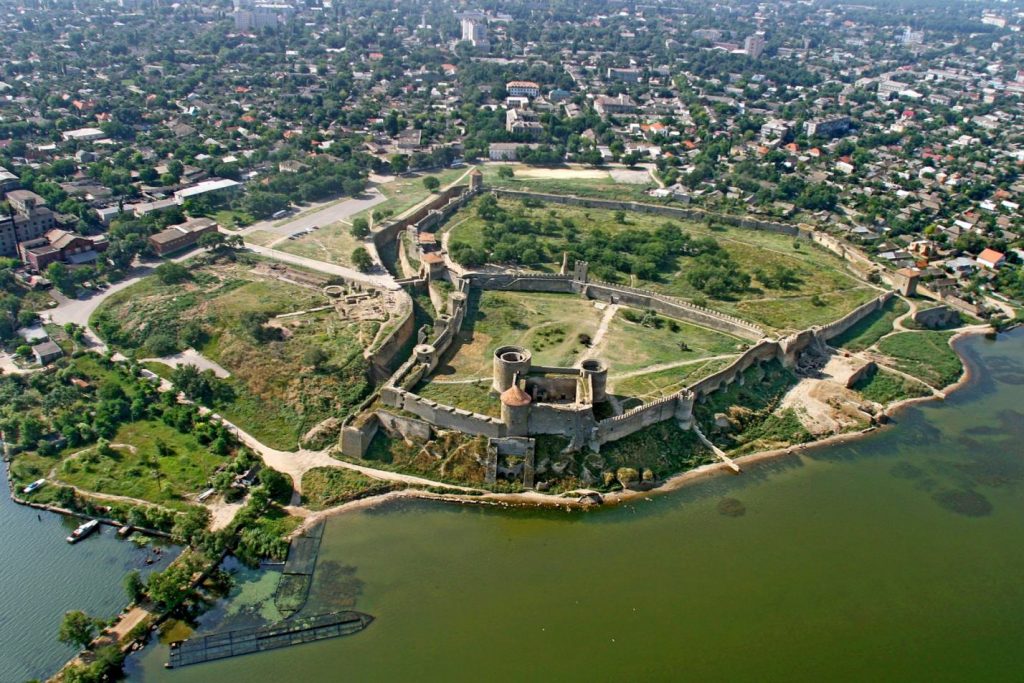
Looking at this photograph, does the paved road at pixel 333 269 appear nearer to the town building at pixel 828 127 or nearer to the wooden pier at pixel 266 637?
the wooden pier at pixel 266 637

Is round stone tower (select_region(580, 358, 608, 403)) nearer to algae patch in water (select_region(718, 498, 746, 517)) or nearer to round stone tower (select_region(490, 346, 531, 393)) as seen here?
round stone tower (select_region(490, 346, 531, 393))

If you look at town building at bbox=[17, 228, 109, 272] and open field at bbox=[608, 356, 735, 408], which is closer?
open field at bbox=[608, 356, 735, 408]

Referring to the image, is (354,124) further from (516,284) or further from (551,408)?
(551,408)

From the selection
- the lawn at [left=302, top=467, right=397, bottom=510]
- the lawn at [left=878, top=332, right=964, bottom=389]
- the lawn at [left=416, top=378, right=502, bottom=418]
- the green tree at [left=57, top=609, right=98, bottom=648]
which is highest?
the lawn at [left=416, top=378, right=502, bottom=418]

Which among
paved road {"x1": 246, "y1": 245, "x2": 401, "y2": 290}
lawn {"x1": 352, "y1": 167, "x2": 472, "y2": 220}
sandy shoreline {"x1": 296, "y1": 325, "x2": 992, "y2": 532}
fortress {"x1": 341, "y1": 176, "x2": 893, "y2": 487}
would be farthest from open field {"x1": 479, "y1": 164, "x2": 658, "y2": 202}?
sandy shoreline {"x1": 296, "y1": 325, "x2": 992, "y2": 532}

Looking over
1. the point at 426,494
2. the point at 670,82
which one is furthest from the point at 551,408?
the point at 670,82

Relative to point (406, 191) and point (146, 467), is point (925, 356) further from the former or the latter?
point (406, 191)

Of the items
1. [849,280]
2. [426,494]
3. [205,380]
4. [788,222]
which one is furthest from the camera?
[788,222]

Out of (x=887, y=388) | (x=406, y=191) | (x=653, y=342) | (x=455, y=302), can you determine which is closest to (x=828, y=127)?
(x=406, y=191)
